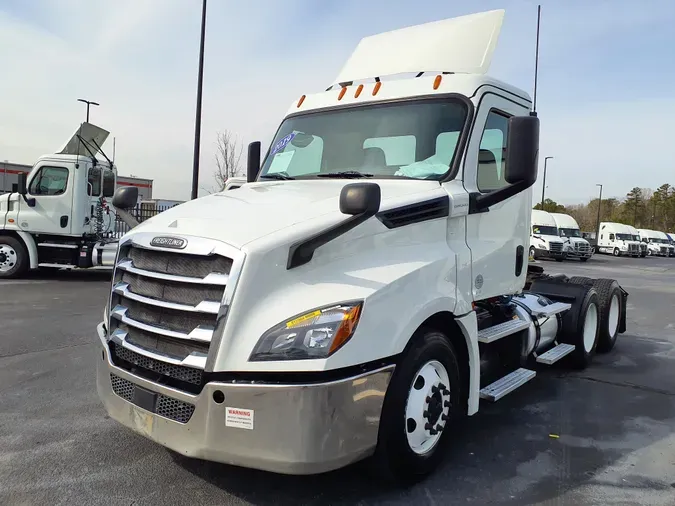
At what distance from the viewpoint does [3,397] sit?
506cm

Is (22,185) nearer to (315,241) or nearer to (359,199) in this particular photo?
(315,241)

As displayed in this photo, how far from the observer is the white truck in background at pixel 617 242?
49312mm

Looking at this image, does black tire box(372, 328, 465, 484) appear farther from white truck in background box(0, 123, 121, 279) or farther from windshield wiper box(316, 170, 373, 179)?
white truck in background box(0, 123, 121, 279)

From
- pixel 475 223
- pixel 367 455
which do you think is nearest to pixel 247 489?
pixel 367 455

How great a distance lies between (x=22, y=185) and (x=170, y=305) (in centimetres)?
1214

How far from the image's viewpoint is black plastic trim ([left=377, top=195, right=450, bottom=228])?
355cm

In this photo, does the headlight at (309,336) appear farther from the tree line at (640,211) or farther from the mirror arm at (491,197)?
the tree line at (640,211)

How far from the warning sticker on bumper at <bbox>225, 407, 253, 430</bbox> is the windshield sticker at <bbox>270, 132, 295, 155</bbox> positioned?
276 centimetres

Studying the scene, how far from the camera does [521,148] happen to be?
4059 mm

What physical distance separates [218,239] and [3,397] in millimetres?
3314

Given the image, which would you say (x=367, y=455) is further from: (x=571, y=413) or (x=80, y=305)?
(x=80, y=305)

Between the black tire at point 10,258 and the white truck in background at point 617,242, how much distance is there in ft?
158

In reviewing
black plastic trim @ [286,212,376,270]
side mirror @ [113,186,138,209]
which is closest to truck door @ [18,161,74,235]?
side mirror @ [113,186,138,209]

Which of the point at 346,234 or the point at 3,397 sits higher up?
the point at 346,234
